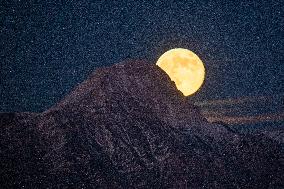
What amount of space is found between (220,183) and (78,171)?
43.7 feet

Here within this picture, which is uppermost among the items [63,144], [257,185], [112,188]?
[257,185]

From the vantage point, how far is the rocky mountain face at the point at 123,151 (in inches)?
1149

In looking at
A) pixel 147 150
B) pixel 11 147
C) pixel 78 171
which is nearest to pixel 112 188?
pixel 78 171

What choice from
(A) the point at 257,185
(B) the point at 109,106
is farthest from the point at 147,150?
(A) the point at 257,185

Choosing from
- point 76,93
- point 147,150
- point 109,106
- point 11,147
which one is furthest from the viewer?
point 76,93

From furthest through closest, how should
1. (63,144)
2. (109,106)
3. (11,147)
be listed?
1. (109,106)
2. (63,144)
3. (11,147)

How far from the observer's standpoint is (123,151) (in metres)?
33.4

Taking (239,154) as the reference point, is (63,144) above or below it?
below

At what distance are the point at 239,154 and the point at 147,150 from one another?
9261 millimetres

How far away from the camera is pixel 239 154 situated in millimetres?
32094

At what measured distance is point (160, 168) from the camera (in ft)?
105

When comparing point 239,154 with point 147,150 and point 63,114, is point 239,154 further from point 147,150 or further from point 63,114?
point 63,114

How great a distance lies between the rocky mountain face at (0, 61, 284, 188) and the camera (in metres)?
29.2

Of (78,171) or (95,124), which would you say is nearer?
(78,171)
